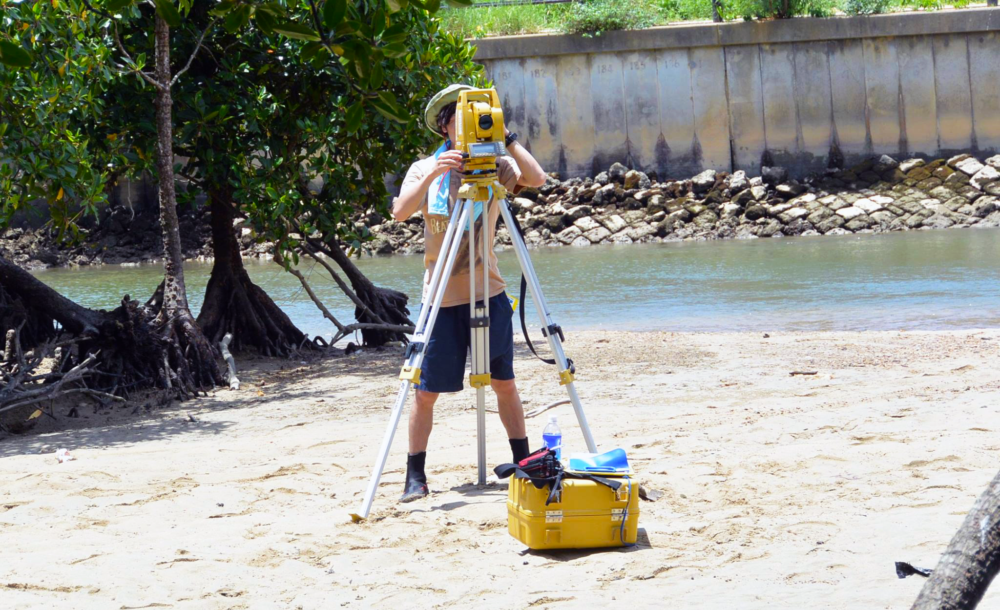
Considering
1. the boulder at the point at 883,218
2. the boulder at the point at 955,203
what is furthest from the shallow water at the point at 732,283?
the boulder at the point at 955,203

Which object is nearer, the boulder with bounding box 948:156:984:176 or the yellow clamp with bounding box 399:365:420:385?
the yellow clamp with bounding box 399:365:420:385

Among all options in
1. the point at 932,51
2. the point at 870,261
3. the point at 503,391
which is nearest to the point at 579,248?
the point at 870,261

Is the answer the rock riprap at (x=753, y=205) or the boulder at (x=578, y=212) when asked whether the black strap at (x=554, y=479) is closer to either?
the rock riprap at (x=753, y=205)

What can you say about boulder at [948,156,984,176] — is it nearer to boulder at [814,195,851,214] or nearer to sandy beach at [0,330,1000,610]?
boulder at [814,195,851,214]

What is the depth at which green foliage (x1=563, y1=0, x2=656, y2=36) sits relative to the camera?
77.2 ft

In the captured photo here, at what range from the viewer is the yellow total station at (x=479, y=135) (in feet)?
14.6

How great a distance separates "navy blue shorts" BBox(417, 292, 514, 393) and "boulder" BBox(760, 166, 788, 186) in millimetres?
19324

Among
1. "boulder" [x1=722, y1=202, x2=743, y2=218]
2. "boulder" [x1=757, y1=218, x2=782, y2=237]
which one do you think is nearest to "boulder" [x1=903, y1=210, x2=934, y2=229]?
"boulder" [x1=757, y1=218, x2=782, y2=237]

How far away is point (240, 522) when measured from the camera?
14.9 ft

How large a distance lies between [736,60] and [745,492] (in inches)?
799

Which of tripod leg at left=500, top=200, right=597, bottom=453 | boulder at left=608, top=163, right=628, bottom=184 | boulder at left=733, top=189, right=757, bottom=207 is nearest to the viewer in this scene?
tripod leg at left=500, top=200, right=597, bottom=453

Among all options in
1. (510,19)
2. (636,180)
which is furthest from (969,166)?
(510,19)

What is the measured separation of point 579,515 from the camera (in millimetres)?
4039

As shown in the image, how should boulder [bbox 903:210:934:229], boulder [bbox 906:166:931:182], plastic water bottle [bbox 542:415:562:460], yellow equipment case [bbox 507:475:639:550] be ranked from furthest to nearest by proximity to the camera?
boulder [bbox 906:166:931:182] < boulder [bbox 903:210:934:229] < plastic water bottle [bbox 542:415:562:460] < yellow equipment case [bbox 507:475:639:550]
